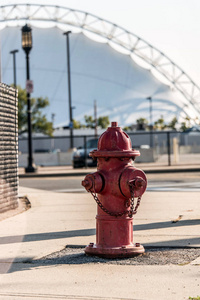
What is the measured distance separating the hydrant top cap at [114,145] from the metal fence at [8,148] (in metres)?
4.38

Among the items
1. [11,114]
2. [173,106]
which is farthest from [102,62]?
[11,114]

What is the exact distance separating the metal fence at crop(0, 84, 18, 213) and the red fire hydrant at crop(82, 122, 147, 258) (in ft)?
14.3

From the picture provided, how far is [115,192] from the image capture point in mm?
6969

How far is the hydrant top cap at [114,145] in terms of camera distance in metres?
6.95

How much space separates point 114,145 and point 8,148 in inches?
196

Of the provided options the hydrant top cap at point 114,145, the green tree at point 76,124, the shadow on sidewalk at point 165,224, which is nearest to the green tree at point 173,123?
the green tree at point 76,124

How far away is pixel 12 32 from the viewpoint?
4587 inches

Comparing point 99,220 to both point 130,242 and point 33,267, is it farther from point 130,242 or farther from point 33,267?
point 33,267

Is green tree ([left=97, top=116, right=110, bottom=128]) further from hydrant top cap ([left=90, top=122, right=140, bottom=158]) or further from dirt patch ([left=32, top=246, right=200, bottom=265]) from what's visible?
hydrant top cap ([left=90, top=122, right=140, bottom=158])

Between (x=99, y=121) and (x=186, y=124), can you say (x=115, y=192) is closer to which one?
(x=99, y=121)

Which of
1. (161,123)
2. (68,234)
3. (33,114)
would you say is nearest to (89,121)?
(161,123)

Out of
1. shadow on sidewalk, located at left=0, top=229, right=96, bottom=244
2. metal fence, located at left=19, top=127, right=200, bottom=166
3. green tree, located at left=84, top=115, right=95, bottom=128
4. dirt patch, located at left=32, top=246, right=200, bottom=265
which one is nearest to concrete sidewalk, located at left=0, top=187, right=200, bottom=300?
shadow on sidewalk, located at left=0, top=229, right=96, bottom=244

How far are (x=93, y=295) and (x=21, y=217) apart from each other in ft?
18.4

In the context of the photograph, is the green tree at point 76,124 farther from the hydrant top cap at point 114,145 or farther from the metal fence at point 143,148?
the hydrant top cap at point 114,145
